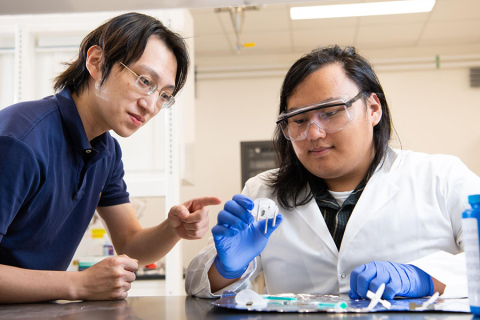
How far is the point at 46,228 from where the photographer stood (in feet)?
4.12

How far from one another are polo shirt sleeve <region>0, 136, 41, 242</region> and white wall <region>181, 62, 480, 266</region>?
450 cm

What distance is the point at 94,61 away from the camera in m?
1.39

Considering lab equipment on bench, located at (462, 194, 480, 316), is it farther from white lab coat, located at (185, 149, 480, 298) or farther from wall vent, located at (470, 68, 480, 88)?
wall vent, located at (470, 68, 480, 88)

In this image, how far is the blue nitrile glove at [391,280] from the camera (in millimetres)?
1055

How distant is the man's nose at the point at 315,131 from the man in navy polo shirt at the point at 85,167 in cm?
39

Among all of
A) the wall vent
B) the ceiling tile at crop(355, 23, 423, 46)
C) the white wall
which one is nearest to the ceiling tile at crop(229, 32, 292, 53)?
the white wall

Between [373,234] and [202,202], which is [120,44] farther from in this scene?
[373,234]

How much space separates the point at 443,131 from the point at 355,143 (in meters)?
4.62

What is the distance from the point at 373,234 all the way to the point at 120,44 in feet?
3.13

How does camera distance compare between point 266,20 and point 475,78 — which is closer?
point 266,20

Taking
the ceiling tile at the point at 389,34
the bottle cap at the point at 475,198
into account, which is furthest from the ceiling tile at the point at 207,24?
the bottle cap at the point at 475,198

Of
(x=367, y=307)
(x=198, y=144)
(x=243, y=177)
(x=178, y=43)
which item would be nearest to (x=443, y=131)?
(x=243, y=177)

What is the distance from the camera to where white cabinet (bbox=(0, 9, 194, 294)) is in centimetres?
289

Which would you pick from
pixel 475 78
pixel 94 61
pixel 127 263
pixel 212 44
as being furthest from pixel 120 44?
pixel 475 78
